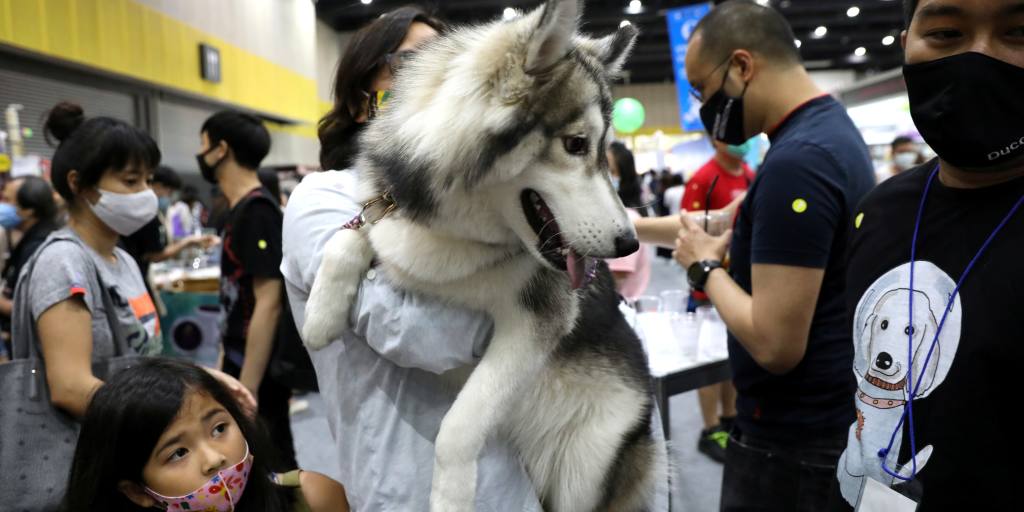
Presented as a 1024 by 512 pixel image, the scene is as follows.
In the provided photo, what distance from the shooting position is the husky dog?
1.08 m

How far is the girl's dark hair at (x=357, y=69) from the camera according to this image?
146cm

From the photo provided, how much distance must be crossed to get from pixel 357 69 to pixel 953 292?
1.24m

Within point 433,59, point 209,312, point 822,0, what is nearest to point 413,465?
point 433,59

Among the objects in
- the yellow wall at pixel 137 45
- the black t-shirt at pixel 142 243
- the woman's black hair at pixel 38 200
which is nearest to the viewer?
the black t-shirt at pixel 142 243

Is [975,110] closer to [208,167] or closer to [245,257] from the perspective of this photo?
[245,257]

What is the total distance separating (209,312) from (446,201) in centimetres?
326

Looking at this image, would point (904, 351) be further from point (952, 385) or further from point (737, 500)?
point (737, 500)

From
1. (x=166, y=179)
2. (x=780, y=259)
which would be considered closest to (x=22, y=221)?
(x=166, y=179)

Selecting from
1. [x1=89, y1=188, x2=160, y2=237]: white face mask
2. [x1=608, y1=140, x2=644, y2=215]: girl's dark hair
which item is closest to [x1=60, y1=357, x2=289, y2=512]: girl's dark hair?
[x1=89, y1=188, x2=160, y2=237]: white face mask

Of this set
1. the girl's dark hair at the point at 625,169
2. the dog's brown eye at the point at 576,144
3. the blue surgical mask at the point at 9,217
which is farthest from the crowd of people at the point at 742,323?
the blue surgical mask at the point at 9,217

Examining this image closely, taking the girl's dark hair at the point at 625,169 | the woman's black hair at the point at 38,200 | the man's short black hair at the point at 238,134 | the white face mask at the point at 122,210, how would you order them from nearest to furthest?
the white face mask at the point at 122,210 < the man's short black hair at the point at 238,134 < the woman's black hair at the point at 38,200 < the girl's dark hair at the point at 625,169

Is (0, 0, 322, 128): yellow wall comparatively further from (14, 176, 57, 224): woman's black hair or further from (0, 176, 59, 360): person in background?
(14, 176, 57, 224): woman's black hair

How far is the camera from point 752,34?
1881 mm

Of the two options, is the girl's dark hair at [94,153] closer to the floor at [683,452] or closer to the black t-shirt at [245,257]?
the black t-shirt at [245,257]
